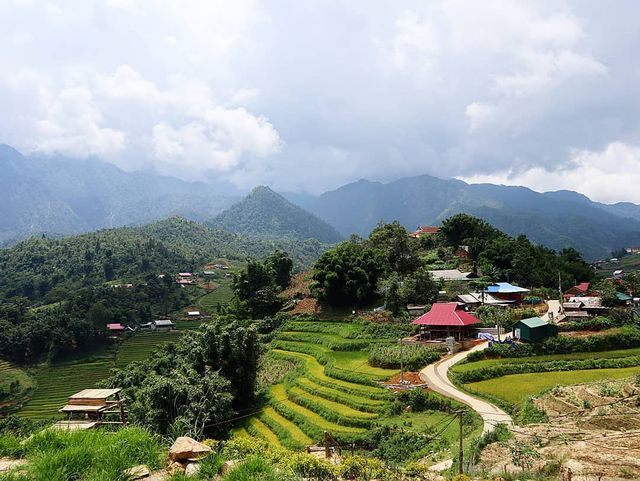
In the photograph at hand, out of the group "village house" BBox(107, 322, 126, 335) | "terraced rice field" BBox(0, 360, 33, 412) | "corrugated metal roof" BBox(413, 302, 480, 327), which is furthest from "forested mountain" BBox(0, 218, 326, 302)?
"corrugated metal roof" BBox(413, 302, 480, 327)

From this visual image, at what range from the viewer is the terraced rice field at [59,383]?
45750 mm

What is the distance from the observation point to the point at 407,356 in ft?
99.7

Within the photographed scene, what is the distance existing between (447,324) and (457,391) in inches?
383

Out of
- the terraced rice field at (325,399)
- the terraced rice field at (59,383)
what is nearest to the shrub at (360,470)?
the terraced rice field at (325,399)

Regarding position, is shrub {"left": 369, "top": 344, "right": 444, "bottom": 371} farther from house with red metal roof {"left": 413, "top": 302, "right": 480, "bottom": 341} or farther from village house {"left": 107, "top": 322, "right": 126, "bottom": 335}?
village house {"left": 107, "top": 322, "right": 126, "bottom": 335}

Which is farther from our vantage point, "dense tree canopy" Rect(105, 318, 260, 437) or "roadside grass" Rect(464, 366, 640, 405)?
"roadside grass" Rect(464, 366, 640, 405)

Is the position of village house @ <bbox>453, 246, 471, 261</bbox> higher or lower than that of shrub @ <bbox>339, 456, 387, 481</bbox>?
higher

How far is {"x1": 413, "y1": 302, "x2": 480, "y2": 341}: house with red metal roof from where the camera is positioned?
35.1 meters

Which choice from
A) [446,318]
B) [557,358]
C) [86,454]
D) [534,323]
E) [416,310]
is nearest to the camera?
[86,454]

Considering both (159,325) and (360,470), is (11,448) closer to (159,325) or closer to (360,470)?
(360,470)

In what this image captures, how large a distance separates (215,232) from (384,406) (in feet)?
511

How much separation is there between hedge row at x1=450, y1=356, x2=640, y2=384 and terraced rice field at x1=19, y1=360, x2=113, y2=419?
39331 millimetres

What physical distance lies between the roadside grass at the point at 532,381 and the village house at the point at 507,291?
1824 cm

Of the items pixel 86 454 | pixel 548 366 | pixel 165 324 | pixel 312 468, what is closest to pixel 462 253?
pixel 548 366
